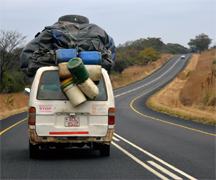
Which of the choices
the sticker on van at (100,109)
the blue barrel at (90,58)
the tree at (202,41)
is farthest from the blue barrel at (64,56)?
the tree at (202,41)

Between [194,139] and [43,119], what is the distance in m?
6.09

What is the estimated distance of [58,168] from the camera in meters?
6.21

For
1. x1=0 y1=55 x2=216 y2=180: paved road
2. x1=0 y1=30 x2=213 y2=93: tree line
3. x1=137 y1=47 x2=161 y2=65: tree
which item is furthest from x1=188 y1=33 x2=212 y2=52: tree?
x1=0 y1=55 x2=216 y2=180: paved road

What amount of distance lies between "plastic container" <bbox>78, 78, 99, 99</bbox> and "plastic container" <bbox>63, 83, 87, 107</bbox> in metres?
0.09

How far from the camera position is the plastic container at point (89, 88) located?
642 centimetres

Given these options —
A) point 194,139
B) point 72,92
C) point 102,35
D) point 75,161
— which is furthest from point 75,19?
point 194,139

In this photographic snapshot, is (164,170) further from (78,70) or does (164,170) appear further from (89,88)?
(78,70)

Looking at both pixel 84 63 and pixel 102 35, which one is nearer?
pixel 84 63

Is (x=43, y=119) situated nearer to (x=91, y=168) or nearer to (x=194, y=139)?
(x=91, y=168)

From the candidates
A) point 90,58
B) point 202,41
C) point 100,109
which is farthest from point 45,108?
point 202,41

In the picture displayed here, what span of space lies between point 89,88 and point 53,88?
839 millimetres

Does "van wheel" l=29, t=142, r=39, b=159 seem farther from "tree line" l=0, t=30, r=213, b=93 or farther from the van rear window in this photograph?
"tree line" l=0, t=30, r=213, b=93

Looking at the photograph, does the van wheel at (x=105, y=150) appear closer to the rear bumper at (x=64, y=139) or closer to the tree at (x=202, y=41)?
the rear bumper at (x=64, y=139)

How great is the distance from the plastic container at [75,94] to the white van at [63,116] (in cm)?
20
